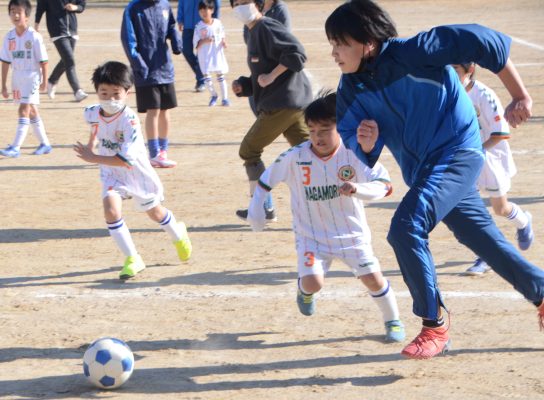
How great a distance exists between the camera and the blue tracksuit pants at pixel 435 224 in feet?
17.7

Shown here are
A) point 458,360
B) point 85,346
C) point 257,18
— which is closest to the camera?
point 458,360


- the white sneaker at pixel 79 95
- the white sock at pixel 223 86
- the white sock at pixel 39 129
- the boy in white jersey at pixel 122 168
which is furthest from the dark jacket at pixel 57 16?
the boy in white jersey at pixel 122 168

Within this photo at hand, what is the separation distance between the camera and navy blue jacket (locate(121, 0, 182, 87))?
38.8ft

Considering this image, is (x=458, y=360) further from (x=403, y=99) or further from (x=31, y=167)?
(x=31, y=167)

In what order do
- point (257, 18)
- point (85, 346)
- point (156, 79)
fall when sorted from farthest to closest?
point (156, 79) < point (257, 18) < point (85, 346)

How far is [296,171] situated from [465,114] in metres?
1.22

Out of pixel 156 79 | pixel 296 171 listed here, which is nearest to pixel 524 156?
pixel 156 79

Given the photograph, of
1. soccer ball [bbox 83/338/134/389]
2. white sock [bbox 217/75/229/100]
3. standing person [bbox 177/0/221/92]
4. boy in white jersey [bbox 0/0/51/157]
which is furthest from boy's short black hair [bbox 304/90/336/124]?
standing person [bbox 177/0/221/92]

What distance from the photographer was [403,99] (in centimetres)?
544

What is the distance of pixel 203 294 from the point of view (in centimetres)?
738

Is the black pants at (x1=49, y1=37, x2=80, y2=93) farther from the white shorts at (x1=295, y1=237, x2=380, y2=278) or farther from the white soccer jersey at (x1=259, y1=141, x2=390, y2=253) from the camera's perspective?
the white shorts at (x1=295, y1=237, x2=380, y2=278)

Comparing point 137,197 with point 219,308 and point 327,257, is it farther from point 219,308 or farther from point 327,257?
point 327,257

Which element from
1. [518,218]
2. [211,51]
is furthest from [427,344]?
[211,51]

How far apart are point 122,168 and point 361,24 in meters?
Result: 3.04
